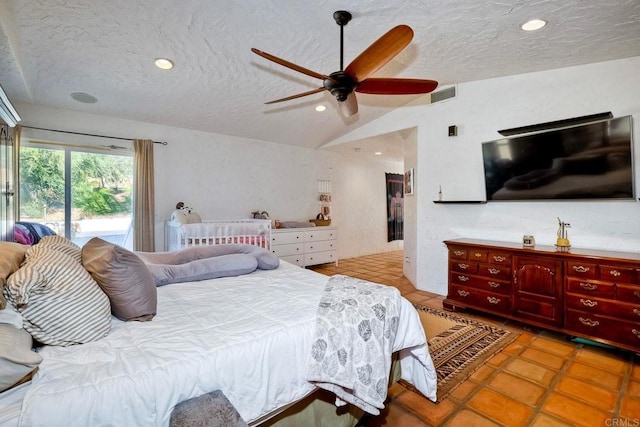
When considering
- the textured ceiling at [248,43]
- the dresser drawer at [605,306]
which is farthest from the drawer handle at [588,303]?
the textured ceiling at [248,43]

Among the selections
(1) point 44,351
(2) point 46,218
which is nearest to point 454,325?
(1) point 44,351

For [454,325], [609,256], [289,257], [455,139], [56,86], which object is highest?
[56,86]

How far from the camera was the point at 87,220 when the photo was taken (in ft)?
12.0

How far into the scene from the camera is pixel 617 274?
222cm

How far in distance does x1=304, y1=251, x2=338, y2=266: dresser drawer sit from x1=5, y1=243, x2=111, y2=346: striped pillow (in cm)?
408

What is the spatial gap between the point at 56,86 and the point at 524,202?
5035 mm

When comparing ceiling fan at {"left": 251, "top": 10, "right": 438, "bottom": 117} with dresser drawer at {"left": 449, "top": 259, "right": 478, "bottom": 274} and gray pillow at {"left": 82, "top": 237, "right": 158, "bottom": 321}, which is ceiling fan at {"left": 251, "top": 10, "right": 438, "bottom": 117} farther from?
dresser drawer at {"left": 449, "top": 259, "right": 478, "bottom": 274}

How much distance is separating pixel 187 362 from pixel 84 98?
11.7ft

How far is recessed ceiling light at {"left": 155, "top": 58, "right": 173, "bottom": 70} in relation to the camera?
8.41ft

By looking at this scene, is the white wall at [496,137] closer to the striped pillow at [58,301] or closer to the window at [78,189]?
the striped pillow at [58,301]

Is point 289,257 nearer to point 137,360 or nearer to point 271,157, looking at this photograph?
point 271,157

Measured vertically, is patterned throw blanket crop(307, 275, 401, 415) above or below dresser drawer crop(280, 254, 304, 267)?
above

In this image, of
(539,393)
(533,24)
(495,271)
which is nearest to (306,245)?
(495,271)

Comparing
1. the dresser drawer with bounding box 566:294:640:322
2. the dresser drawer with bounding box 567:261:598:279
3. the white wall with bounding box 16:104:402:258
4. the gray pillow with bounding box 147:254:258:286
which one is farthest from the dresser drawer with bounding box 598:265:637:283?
the white wall with bounding box 16:104:402:258
